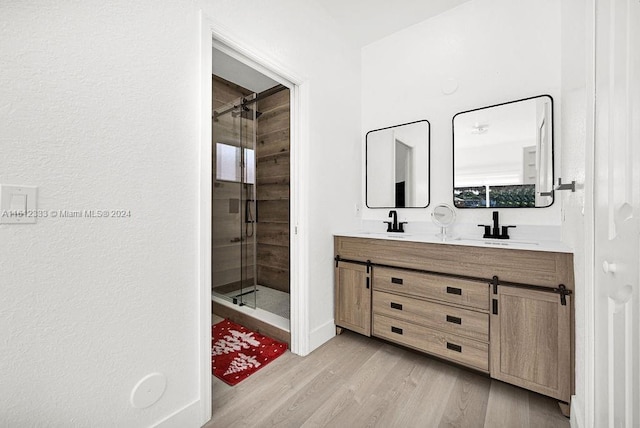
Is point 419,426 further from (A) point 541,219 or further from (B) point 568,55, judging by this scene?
(B) point 568,55

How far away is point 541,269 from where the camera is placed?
1.49 meters

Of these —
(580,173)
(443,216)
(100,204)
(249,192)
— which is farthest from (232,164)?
(580,173)

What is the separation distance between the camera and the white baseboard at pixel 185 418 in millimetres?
1241

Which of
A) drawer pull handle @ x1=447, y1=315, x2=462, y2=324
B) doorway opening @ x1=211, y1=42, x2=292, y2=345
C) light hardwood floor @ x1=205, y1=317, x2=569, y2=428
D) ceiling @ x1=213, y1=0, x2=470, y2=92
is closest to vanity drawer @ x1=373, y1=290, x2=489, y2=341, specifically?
drawer pull handle @ x1=447, y1=315, x2=462, y2=324

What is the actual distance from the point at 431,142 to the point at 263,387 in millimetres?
2249

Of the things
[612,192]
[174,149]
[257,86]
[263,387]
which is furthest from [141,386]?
[257,86]

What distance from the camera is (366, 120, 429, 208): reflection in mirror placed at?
2420 millimetres

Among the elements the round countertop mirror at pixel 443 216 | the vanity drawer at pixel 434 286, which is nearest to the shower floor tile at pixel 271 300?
the vanity drawer at pixel 434 286

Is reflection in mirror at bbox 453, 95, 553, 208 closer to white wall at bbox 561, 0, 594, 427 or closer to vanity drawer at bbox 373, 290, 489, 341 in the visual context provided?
white wall at bbox 561, 0, 594, 427

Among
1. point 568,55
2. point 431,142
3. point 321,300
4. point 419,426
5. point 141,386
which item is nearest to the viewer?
point 141,386

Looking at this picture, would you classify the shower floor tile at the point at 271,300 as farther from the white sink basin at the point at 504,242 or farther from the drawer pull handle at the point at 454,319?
the white sink basin at the point at 504,242

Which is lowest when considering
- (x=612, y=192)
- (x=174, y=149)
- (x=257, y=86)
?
(x=612, y=192)

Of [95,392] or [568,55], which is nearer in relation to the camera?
[95,392]

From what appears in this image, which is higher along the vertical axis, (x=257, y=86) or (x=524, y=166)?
(x=257, y=86)
